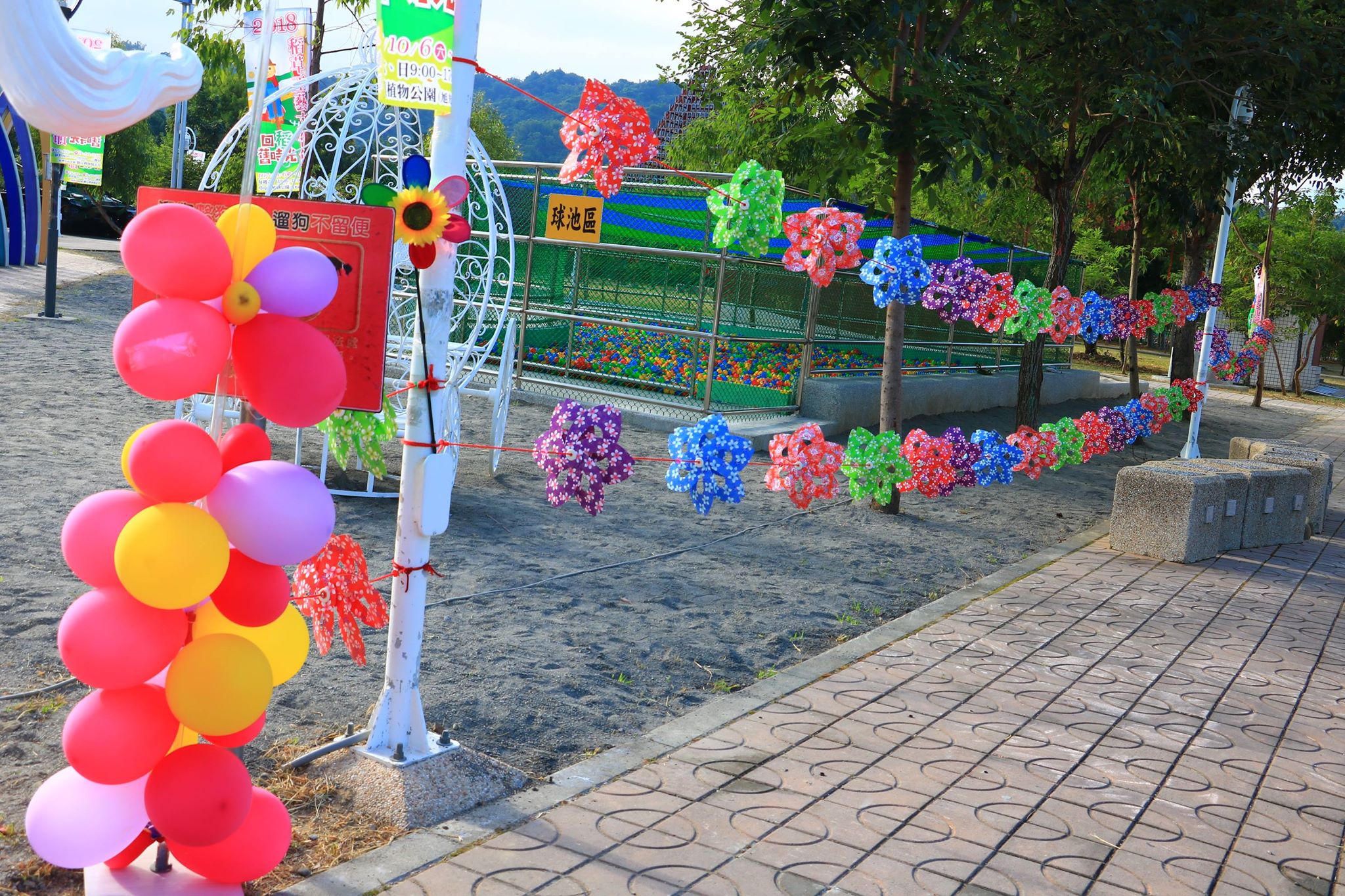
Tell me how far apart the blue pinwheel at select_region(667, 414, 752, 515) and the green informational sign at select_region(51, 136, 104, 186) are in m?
14.6

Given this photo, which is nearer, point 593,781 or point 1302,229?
point 593,781

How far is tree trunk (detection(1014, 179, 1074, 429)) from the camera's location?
1098 cm

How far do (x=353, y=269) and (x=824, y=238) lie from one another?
260 centimetres

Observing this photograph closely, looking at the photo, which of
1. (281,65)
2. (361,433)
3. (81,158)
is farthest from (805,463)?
(81,158)

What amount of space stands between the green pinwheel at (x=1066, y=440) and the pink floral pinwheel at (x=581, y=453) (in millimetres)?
3887

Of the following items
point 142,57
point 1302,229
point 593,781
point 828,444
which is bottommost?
point 593,781

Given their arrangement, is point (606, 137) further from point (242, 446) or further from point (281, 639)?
point (281, 639)

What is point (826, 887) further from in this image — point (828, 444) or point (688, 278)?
point (688, 278)

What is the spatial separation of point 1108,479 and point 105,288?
15.1 metres

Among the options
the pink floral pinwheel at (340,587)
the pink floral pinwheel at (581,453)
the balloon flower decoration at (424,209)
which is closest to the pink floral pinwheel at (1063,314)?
the pink floral pinwheel at (581,453)

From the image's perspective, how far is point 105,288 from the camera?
Result: 57.9 feet

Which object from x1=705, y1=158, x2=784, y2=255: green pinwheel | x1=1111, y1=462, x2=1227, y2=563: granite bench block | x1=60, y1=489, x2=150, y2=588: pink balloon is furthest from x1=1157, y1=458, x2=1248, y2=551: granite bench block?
x1=60, y1=489, x2=150, y2=588: pink balloon

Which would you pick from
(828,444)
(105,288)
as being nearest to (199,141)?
(105,288)

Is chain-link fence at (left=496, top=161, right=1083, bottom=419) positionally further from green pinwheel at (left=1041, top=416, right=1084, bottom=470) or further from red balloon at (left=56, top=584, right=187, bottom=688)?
red balloon at (left=56, top=584, right=187, bottom=688)
